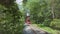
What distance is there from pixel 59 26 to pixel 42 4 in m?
4.39

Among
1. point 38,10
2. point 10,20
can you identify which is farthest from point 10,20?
point 38,10

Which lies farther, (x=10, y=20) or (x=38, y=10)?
(x=38, y=10)

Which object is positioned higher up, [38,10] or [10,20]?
[10,20]

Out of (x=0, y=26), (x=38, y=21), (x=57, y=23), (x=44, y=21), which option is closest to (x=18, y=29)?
(x=0, y=26)

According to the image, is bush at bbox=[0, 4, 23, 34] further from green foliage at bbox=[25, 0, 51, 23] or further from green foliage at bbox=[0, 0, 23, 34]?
green foliage at bbox=[25, 0, 51, 23]

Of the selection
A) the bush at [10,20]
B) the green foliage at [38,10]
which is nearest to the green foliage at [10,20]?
the bush at [10,20]

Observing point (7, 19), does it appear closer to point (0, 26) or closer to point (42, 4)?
point (0, 26)

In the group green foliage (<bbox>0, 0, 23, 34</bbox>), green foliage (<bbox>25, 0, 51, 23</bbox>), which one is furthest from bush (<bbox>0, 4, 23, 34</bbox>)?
green foliage (<bbox>25, 0, 51, 23</bbox>)

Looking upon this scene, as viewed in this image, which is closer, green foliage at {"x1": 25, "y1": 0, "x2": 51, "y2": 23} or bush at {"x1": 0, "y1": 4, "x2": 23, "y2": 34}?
bush at {"x1": 0, "y1": 4, "x2": 23, "y2": 34}

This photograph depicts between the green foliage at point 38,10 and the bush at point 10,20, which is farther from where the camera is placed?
the green foliage at point 38,10

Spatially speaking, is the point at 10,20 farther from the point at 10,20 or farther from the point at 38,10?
the point at 38,10

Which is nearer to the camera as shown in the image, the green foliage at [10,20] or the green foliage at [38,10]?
the green foliage at [10,20]

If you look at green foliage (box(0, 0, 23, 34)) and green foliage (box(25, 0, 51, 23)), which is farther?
green foliage (box(25, 0, 51, 23))

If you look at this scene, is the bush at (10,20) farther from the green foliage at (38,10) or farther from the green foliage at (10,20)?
the green foliage at (38,10)
